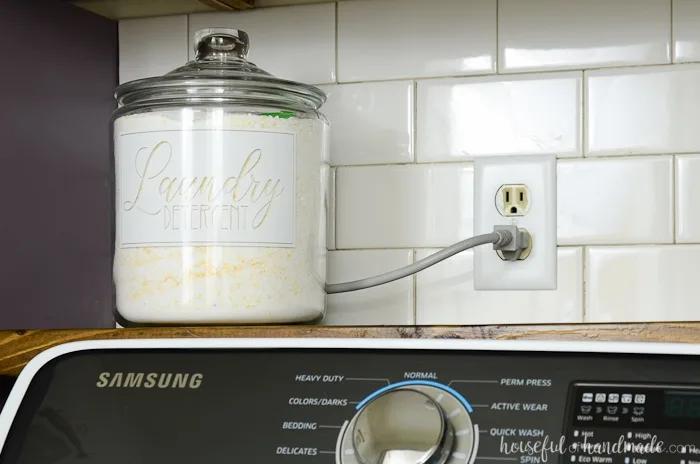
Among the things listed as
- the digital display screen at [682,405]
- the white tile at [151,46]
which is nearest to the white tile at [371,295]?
the white tile at [151,46]

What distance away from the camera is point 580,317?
1082 mm

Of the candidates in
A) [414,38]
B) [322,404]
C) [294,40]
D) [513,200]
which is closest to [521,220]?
[513,200]

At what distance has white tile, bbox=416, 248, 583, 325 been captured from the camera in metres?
1.09

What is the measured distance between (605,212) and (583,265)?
6cm

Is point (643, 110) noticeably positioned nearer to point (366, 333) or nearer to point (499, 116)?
point (499, 116)

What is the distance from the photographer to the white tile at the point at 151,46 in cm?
125

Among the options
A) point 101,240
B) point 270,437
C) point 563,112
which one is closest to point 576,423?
point 270,437

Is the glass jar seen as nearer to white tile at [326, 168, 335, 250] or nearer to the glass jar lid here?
the glass jar lid

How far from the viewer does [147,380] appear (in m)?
0.70

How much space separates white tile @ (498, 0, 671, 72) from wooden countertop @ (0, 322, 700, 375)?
49 cm

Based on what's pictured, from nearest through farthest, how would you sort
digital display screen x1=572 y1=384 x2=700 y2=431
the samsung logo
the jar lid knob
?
digital display screen x1=572 y1=384 x2=700 y2=431 → the samsung logo → the jar lid knob

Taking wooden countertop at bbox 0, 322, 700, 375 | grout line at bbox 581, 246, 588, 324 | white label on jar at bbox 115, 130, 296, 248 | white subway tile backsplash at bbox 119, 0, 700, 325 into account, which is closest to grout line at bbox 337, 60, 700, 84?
white subway tile backsplash at bbox 119, 0, 700, 325

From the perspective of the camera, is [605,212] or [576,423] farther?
[605,212]

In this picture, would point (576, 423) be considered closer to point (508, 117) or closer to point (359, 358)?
point (359, 358)
